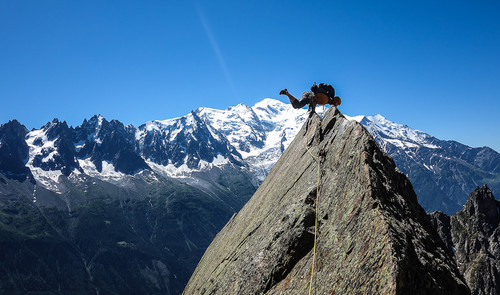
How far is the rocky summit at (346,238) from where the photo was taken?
8898 millimetres

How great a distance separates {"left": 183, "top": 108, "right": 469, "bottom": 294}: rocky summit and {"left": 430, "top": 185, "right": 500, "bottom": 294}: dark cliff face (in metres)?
118

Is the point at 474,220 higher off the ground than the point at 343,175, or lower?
higher

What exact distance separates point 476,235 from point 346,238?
14748 centimetres

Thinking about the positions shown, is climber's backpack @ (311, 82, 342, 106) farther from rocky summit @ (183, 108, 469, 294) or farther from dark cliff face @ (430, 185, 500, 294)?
dark cliff face @ (430, 185, 500, 294)

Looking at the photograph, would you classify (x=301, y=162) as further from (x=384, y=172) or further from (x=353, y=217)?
(x=353, y=217)

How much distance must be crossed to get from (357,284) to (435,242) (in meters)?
3.77

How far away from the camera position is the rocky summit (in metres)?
8.90

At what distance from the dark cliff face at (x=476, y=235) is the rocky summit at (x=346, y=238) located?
118082mm

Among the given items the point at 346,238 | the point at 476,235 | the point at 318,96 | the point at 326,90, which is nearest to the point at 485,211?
the point at 476,235

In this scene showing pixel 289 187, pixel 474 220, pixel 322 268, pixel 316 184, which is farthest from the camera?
pixel 474 220

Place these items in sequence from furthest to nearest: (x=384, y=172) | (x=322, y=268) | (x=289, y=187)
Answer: (x=289, y=187) → (x=384, y=172) → (x=322, y=268)

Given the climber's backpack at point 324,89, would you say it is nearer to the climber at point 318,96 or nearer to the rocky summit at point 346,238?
the climber at point 318,96

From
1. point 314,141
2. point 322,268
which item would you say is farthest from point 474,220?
point 322,268

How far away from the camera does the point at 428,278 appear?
876 centimetres
